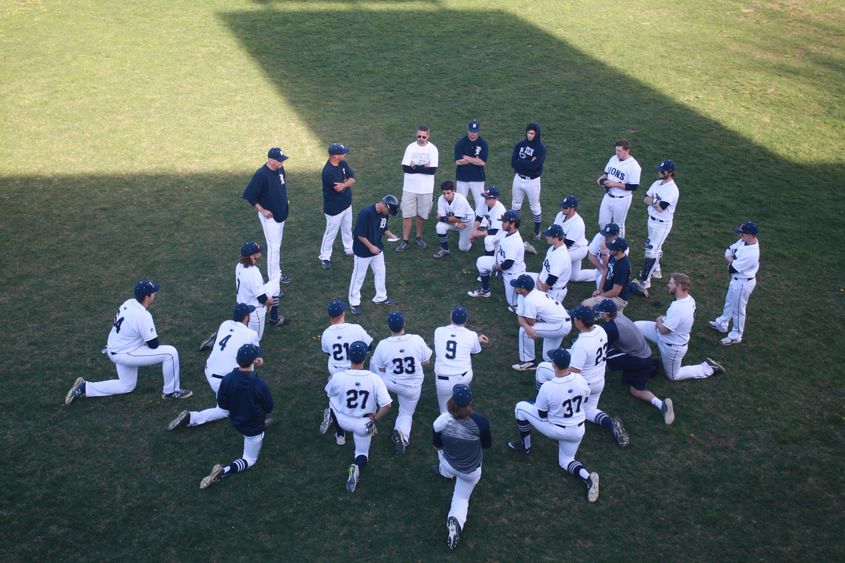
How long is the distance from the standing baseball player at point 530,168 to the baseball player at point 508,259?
2091 millimetres

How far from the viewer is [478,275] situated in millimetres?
11484

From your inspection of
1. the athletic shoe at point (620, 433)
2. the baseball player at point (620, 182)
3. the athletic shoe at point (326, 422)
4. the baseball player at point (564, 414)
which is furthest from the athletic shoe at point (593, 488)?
the baseball player at point (620, 182)

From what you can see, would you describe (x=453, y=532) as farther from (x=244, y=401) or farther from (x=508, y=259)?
(x=508, y=259)

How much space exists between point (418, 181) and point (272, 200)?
268cm

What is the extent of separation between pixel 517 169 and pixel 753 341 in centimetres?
481

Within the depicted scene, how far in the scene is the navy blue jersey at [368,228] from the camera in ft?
32.7

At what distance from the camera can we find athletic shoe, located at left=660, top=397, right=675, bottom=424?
328 inches

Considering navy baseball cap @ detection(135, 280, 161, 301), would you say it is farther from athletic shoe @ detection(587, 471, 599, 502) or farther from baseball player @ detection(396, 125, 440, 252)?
athletic shoe @ detection(587, 471, 599, 502)

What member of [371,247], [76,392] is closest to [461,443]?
[371,247]

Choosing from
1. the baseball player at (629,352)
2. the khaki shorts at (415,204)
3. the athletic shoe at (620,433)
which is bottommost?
the athletic shoe at (620,433)

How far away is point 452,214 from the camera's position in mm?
11602

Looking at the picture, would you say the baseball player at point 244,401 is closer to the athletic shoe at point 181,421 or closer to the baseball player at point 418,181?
the athletic shoe at point 181,421

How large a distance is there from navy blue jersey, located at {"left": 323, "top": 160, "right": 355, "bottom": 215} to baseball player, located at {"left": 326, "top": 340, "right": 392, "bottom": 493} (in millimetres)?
4212

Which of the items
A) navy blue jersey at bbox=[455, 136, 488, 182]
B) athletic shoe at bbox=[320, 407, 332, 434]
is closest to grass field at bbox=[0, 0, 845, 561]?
athletic shoe at bbox=[320, 407, 332, 434]
